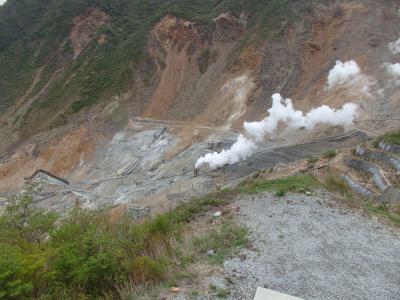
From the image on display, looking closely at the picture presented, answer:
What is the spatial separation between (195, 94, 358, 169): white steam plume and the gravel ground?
15616 millimetres

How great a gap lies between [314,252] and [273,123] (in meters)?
23.3

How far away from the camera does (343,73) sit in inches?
1363

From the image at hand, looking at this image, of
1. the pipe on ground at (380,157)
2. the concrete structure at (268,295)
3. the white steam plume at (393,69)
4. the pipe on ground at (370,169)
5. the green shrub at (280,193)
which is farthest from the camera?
the white steam plume at (393,69)

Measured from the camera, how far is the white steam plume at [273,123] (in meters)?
28.0

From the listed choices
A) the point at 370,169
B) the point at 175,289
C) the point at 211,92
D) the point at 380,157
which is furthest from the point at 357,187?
the point at 211,92

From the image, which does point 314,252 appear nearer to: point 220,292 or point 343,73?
point 220,292

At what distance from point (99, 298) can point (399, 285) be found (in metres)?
5.53

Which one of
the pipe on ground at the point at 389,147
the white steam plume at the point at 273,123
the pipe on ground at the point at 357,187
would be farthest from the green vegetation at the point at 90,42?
the pipe on ground at the point at 357,187

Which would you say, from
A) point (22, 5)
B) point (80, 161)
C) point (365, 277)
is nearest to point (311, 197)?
point (365, 277)

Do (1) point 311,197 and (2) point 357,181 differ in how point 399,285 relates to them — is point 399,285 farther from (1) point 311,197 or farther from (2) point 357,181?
(2) point 357,181

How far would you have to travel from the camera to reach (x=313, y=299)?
7289mm

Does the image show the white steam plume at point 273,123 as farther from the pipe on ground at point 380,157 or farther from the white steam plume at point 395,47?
the pipe on ground at point 380,157

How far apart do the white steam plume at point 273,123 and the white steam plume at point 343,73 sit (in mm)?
4017

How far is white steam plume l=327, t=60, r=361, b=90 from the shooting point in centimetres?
3438
